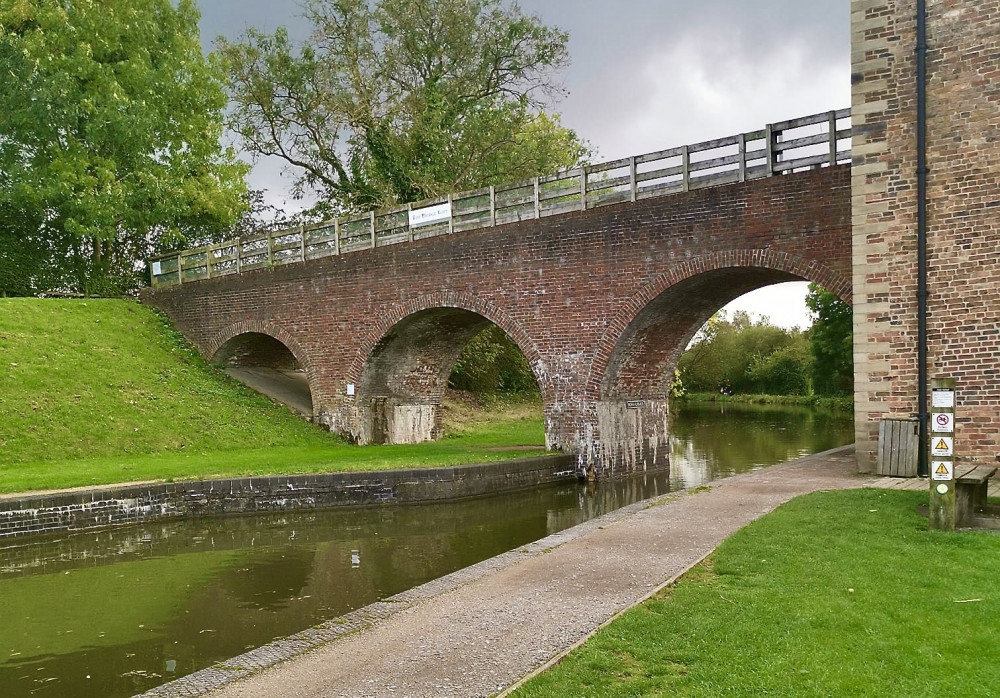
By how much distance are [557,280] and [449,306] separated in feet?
8.65

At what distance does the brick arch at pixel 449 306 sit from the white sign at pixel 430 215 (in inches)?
61.0

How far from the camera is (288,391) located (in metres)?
21.0

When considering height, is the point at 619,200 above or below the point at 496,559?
above

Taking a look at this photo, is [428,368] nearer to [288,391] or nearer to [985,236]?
[288,391]

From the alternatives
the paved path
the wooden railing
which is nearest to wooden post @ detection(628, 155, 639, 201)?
the wooden railing

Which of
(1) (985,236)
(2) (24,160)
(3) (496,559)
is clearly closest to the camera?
(3) (496,559)

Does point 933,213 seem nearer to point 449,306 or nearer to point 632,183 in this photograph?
point 632,183

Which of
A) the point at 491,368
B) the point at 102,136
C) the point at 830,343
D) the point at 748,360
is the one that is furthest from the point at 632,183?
the point at 748,360

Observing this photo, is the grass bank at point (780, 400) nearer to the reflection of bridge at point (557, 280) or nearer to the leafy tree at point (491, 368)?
the leafy tree at point (491, 368)

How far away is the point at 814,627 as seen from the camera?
4496 mm

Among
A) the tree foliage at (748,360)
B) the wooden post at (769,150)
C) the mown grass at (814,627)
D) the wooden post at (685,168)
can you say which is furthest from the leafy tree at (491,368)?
the tree foliage at (748,360)

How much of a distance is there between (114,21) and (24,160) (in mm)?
5005

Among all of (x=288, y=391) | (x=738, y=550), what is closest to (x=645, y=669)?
(x=738, y=550)

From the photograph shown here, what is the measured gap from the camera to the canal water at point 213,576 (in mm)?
6047
